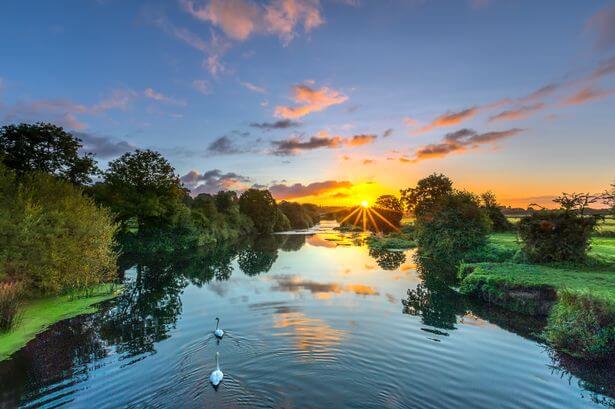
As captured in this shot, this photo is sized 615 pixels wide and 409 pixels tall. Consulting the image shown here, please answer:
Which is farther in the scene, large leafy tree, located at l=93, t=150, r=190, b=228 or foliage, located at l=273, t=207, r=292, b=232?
foliage, located at l=273, t=207, r=292, b=232

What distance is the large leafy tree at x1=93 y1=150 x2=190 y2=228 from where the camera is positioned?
6238cm

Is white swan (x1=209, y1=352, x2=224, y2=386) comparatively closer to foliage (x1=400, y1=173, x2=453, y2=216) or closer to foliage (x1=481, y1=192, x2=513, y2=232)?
foliage (x1=481, y1=192, x2=513, y2=232)

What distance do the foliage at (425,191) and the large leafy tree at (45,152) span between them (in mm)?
65195

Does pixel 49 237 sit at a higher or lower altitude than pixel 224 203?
lower

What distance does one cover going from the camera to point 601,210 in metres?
29.3

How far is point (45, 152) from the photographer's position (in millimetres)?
50406

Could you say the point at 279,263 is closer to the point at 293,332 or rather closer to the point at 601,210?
the point at 293,332

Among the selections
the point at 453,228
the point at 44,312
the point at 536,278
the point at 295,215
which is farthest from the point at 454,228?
the point at 295,215

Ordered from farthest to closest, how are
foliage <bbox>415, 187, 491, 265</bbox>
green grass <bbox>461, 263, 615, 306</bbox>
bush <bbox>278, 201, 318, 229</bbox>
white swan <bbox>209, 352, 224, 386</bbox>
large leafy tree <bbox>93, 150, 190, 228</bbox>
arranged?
bush <bbox>278, 201, 318, 229</bbox> → large leafy tree <bbox>93, 150, 190, 228</bbox> → foliage <bbox>415, 187, 491, 265</bbox> → green grass <bbox>461, 263, 615, 306</bbox> → white swan <bbox>209, 352, 224, 386</bbox>

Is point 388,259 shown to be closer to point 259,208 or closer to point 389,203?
point 259,208

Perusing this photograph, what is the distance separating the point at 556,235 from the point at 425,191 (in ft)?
194

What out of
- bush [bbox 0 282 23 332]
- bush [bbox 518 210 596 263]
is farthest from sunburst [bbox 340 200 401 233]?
bush [bbox 0 282 23 332]

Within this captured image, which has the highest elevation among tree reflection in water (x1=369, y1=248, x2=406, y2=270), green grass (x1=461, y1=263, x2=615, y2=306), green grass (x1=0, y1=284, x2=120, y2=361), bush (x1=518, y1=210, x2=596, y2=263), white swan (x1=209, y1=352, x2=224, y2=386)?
bush (x1=518, y1=210, x2=596, y2=263)

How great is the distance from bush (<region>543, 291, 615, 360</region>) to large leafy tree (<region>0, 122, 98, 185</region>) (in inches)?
2180
